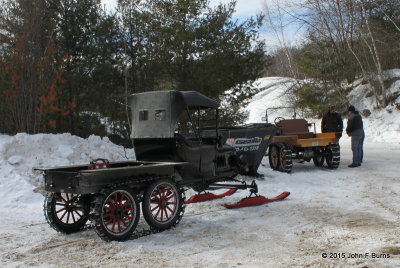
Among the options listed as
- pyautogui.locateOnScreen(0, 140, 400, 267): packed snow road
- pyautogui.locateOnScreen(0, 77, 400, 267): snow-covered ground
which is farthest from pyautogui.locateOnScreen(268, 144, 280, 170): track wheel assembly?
pyautogui.locateOnScreen(0, 140, 400, 267): packed snow road

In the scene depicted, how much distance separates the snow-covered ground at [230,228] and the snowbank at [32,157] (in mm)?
21

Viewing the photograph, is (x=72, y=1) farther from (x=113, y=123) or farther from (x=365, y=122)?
(x=365, y=122)

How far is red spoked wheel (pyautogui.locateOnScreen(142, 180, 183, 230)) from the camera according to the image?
19.2 ft

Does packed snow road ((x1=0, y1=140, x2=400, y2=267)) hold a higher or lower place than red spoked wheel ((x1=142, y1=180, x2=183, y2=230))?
lower

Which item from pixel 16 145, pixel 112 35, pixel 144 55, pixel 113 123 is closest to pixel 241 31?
pixel 144 55

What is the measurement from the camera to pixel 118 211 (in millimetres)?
5512

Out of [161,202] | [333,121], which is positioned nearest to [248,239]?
[161,202]

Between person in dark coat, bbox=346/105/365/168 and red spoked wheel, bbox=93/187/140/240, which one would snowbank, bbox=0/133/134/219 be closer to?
red spoked wheel, bbox=93/187/140/240

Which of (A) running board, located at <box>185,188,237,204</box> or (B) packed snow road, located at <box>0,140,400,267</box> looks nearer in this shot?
(B) packed snow road, located at <box>0,140,400,267</box>

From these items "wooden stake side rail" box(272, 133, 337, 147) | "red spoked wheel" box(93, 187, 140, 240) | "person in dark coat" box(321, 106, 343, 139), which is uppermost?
"person in dark coat" box(321, 106, 343, 139)

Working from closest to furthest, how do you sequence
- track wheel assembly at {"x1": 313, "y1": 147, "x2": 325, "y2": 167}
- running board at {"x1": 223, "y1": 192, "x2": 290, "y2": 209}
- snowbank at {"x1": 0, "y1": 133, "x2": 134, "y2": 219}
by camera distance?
running board at {"x1": 223, "y1": 192, "x2": 290, "y2": 209} → snowbank at {"x1": 0, "y1": 133, "x2": 134, "y2": 219} → track wheel assembly at {"x1": 313, "y1": 147, "x2": 325, "y2": 167}

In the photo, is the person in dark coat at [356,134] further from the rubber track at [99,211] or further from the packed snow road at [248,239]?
the rubber track at [99,211]

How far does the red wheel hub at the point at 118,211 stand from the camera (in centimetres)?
546

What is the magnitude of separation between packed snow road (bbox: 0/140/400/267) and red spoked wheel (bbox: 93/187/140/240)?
0.56 feet
